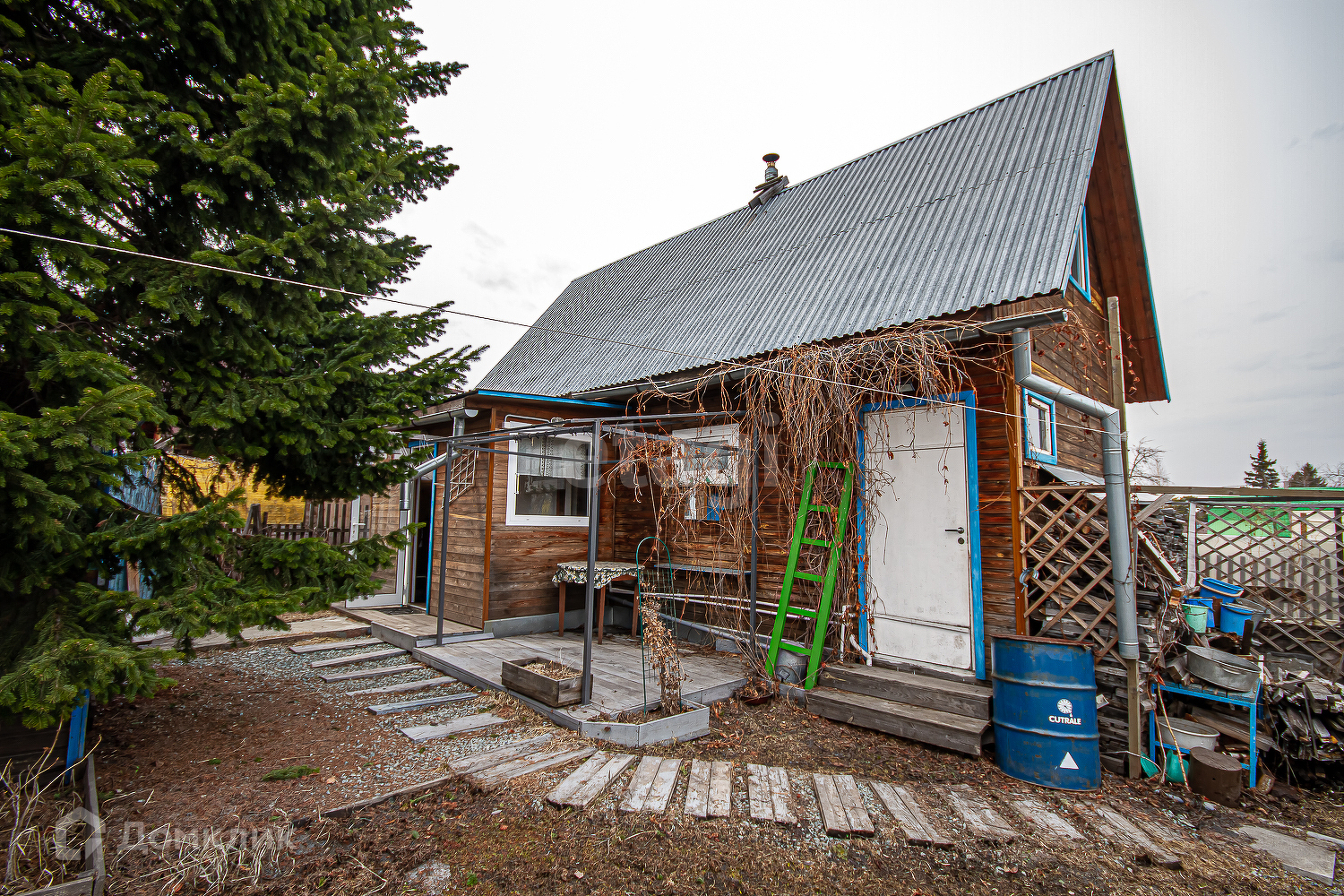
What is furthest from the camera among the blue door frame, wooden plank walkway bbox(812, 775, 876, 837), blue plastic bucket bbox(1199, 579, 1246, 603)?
the blue door frame

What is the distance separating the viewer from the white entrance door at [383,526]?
8.50 meters

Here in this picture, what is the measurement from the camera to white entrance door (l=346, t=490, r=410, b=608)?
27.9 feet

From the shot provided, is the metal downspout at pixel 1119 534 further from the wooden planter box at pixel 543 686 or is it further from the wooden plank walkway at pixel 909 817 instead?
the wooden planter box at pixel 543 686

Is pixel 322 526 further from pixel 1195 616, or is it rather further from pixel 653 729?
pixel 1195 616

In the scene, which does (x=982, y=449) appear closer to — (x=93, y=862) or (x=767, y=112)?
(x=93, y=862)

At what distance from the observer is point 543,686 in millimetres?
4621

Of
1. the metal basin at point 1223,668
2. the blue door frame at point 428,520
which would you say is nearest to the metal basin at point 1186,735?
the metal basin at point 1223,668

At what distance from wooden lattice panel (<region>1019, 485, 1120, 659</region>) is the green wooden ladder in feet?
4.58

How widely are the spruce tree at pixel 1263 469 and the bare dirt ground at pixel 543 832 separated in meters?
37.1

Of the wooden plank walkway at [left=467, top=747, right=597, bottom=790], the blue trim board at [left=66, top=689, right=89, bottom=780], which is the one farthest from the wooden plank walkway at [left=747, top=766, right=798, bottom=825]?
the blue trim board at [left=66, top=689, right=89, bottom=780]

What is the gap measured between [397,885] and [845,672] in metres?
3.63

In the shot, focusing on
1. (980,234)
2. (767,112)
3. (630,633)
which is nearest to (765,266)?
(980,234)

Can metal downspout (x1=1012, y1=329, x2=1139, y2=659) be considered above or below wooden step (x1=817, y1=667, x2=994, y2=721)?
above

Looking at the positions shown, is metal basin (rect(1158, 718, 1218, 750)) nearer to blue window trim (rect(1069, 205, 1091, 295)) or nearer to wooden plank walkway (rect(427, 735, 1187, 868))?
wooden plank walkway (rect(427, 735, 1187, 868))
